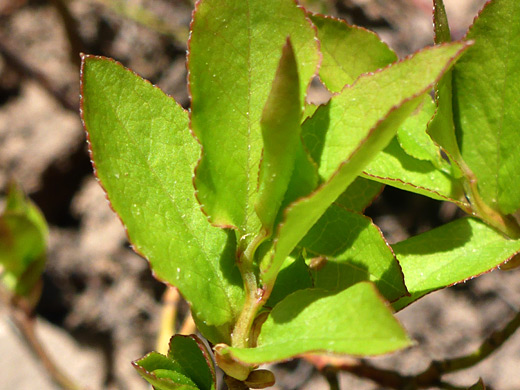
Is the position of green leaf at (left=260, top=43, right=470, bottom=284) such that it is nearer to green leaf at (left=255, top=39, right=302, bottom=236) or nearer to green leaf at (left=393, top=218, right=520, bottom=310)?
green leaf at (left=255, top=39, right=302, bottom=236)

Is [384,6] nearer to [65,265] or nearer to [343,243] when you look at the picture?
[65,265]

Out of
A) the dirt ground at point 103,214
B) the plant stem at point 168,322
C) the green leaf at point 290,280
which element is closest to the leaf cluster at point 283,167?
the green leaf at point 290,280

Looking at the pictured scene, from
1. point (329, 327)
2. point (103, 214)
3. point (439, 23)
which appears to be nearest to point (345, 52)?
point (439, 23)

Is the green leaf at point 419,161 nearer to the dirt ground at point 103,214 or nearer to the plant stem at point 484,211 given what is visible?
the plant stem at point 484,211

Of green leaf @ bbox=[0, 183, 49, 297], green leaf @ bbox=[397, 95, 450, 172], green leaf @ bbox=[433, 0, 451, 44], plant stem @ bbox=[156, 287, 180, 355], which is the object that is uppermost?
green leaf @ bbox=[433, 0, 451, 44]

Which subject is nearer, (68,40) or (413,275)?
A: (413,275)

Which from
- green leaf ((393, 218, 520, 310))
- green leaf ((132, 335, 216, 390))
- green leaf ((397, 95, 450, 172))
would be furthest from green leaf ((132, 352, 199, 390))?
green leaf ((397, 95, 450, 172))

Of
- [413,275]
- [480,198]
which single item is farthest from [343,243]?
[480,198]
